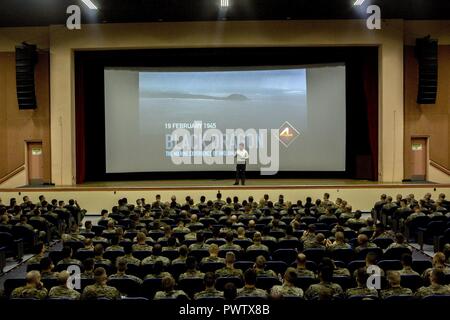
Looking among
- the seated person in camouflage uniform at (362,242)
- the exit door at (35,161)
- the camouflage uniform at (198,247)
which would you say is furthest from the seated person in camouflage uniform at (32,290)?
the exit door at (35,161)

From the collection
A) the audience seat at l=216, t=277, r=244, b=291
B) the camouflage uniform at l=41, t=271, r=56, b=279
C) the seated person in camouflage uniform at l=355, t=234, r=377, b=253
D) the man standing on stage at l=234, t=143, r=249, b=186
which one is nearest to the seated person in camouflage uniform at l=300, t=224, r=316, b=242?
the seated person in camouflage uniform at l=355, t=234, r=377, b=253

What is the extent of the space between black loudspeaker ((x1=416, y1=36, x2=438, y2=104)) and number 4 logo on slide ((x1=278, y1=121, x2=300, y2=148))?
4551mm

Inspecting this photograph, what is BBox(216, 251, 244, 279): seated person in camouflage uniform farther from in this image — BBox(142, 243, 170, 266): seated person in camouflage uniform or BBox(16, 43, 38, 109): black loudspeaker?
BBox(16, 43, 38, 109): black loudspeaker

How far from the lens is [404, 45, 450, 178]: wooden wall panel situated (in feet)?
59.2

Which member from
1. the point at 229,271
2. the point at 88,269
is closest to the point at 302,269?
the point at 229,271

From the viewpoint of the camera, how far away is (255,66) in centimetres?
1881

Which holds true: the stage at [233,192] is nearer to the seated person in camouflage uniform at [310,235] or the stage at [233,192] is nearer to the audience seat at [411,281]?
the seated person in camouflage uniform at [310,235]

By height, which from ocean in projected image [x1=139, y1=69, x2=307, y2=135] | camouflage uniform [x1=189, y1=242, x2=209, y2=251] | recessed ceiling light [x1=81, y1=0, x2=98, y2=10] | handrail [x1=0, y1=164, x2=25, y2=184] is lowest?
camouflage uniform [x1=189, y1=242, x2=209, y2=251]

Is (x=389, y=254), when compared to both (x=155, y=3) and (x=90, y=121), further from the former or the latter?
(x=90, y=121)

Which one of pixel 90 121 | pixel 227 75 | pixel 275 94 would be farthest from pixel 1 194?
pixel 275 94

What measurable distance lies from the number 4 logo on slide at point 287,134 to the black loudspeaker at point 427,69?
4551 millimetres

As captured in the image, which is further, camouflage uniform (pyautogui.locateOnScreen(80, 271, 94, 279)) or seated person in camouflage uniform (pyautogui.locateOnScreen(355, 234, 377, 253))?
seated person in camouflage uniform (pyautogui.locateOnScreen(355, 234, 377, 253))
